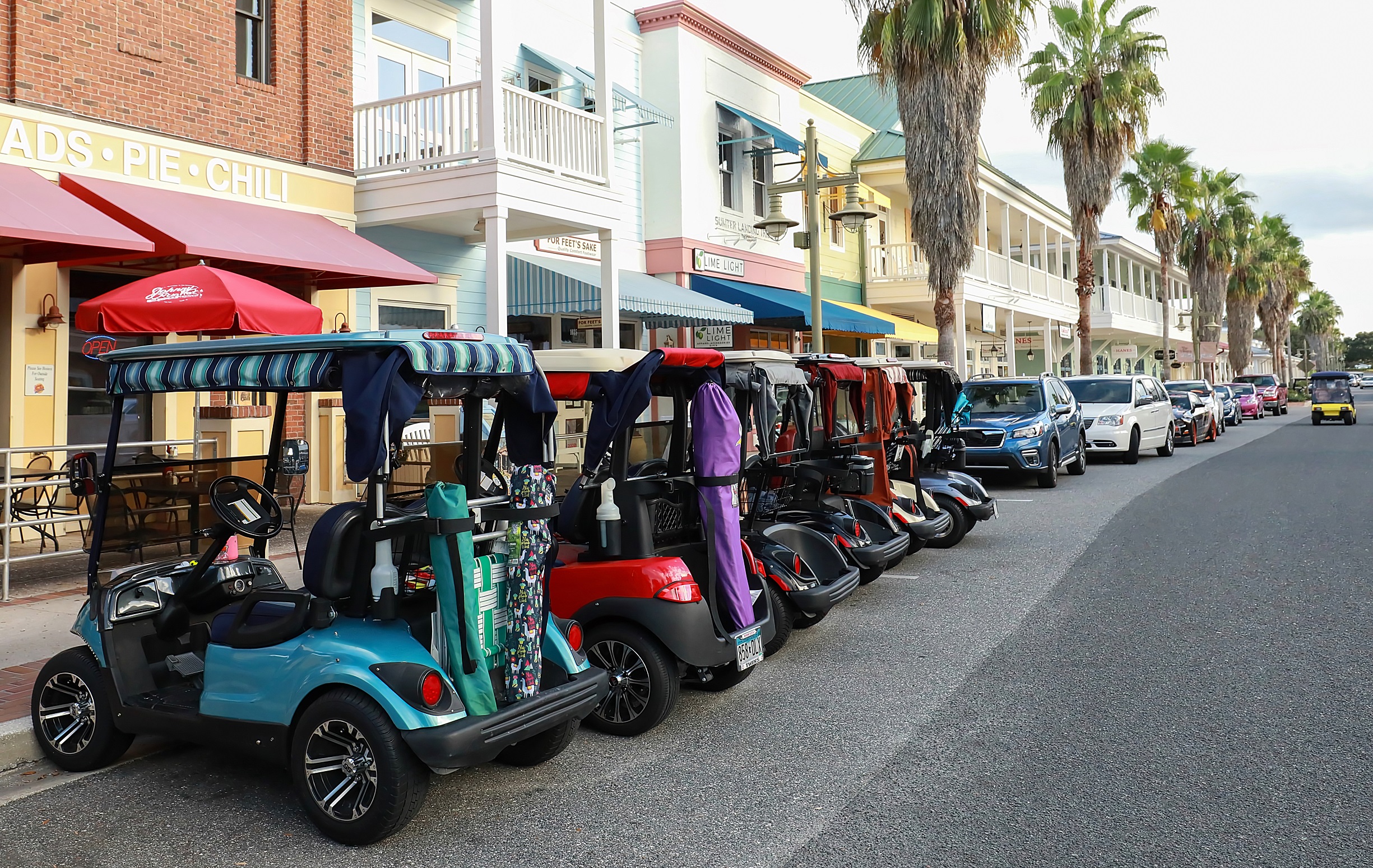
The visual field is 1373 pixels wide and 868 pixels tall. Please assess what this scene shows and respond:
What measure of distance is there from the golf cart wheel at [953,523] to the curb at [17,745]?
773 centimetres

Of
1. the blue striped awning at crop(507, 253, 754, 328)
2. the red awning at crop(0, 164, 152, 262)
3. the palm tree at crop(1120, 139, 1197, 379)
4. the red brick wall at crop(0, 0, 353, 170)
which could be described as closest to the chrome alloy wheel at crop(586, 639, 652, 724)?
the red awning at crop(0, 164, 152, 262)

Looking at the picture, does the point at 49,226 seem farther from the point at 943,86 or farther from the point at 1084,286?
the point at 1084,286

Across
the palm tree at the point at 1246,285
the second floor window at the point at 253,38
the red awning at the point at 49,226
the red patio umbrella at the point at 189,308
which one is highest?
the palm tree at the point at 1246,285

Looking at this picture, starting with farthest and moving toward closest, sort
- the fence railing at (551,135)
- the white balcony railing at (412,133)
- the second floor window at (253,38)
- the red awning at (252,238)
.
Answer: the fence railing at (551,135), the white balcony railing at (412,133), the second floor window at (253,38), the red awning at (252,238)

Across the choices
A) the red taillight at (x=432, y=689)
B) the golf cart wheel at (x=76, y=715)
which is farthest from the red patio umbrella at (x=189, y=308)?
the red taillight at (x=432, y=689)

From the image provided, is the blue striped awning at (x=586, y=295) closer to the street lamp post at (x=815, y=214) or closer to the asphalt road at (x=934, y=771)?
the street lamp post at (x=815, y=214)

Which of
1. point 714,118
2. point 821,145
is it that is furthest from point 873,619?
point 821,145

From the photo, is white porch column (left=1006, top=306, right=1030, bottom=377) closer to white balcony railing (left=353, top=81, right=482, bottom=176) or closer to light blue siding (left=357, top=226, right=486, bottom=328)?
→ light blue siding (left=357, top=226, right=486, bottom=328)

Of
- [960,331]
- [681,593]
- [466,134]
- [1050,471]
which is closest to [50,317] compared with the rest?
[466,134]

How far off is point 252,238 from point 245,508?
6.67m

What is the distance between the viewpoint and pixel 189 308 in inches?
318

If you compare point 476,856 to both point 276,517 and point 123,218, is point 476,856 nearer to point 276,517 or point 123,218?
point 276,517

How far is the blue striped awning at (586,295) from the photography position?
1552 centimetres

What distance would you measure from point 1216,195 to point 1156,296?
51.0 feet
